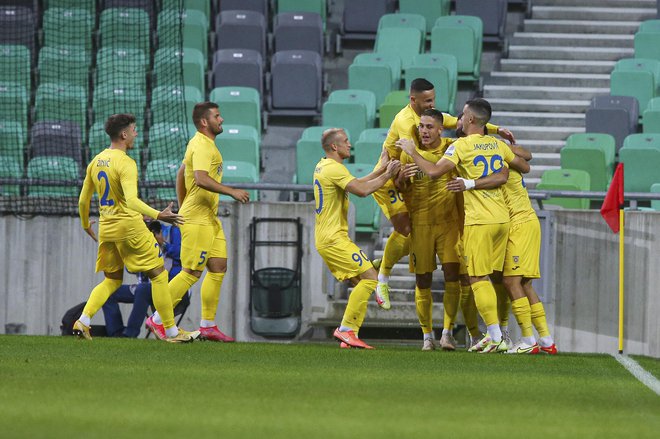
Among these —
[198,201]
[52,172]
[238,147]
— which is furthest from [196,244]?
[52,172]

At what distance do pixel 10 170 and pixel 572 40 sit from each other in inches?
326

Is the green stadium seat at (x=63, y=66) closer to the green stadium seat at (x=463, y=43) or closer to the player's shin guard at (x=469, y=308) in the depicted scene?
the green stadium seat at (x=463, y=43)

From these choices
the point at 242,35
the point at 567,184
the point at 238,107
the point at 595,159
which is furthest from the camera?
the point at 242,35

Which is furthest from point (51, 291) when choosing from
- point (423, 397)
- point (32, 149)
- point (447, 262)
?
point (423, 397)

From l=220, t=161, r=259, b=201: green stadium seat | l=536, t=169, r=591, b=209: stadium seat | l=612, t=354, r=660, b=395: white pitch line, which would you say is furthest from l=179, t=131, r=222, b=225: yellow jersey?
l=536, t=169, r=591, b=209: stadium seat

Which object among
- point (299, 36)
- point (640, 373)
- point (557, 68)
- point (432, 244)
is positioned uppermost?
point (299, 36)

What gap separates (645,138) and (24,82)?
27.3 ft

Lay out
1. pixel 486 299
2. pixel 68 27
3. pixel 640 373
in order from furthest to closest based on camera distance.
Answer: pixel 68 27
pixel 486 299
pixel 640 373

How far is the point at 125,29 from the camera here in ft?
63.8

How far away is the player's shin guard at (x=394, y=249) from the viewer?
1202 centimetres

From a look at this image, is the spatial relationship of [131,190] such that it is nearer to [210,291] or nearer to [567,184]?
[210,291]

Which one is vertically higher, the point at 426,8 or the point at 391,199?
the point at 426,8

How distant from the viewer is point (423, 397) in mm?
7508

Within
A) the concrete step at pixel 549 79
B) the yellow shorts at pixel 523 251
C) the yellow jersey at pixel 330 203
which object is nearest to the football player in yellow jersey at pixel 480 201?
the yellow shorts at pixel 523 251
